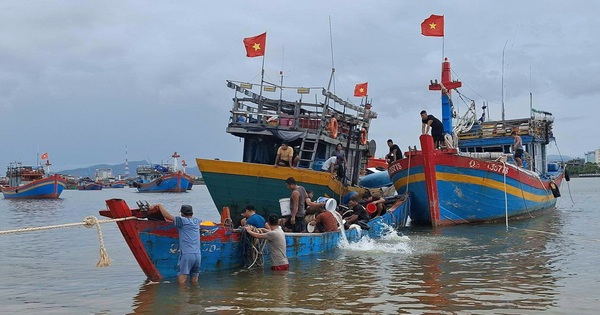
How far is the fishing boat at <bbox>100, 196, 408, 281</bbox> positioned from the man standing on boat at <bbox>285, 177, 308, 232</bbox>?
0.87 m

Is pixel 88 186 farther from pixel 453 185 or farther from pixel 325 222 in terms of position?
pixel 325 222

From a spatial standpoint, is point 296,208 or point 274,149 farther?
point 274,149

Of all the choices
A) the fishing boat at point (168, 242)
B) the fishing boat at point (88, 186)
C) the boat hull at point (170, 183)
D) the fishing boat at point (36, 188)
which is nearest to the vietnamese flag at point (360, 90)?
the fishing boat at point (168, 242)

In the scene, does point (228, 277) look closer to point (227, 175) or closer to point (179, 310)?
point (179, 310)

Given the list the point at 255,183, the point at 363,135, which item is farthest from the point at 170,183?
the point at 255,183

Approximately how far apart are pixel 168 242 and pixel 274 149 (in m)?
9.95

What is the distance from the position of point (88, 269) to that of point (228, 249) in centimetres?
388

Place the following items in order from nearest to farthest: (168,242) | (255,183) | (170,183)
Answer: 1. (168,242)
2. (255,183)
3. (170,183)

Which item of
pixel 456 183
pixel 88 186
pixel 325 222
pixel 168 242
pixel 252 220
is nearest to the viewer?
pixel 168 242

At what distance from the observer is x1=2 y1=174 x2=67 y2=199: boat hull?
188ft

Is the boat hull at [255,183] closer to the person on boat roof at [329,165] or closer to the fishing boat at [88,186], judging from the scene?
the person on boat roof at [329,165]

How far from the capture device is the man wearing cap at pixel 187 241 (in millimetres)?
9312

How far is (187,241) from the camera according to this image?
934 cm

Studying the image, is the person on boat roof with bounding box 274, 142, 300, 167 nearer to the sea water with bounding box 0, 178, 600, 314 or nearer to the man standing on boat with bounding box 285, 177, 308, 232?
the sea water with bounding box 0, 178, 600, 314
